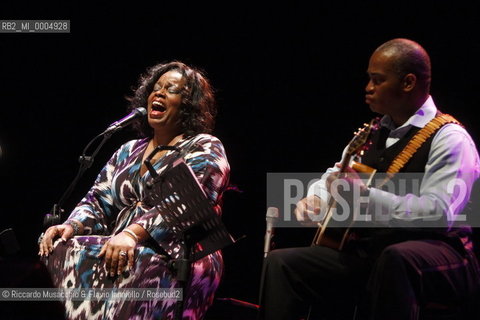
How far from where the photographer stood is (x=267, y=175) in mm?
4926

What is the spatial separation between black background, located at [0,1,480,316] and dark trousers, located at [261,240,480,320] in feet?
5.22

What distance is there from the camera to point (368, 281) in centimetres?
268

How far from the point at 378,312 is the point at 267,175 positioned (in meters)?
2.52

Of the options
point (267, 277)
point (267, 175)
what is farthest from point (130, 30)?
point (267, 277)

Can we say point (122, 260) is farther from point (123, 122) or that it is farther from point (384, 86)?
point (384, 86)

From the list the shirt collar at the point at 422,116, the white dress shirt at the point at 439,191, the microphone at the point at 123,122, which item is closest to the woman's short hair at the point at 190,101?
the microphone at the point at 123,122

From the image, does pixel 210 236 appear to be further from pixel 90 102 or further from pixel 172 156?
pixel 90 102

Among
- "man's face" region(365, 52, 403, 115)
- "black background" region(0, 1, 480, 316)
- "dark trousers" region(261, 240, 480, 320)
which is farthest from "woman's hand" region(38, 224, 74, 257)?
"man's face" region(365, 52, 403, 115)

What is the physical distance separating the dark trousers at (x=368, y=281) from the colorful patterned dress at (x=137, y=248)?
707 mm

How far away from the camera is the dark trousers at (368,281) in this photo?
2.48m

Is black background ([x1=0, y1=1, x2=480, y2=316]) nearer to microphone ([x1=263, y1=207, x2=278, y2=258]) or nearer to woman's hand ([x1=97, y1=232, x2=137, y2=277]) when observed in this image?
microphone ([x1=263, y1=207, x2=278, y2=258])

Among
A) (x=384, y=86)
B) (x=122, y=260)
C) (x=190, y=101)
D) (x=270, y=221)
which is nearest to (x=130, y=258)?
(x=122, y=260)

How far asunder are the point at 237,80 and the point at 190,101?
3.53 ft

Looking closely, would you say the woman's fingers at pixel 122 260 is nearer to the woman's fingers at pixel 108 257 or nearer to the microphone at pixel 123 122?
the woman's fingers at pixel 108 257
